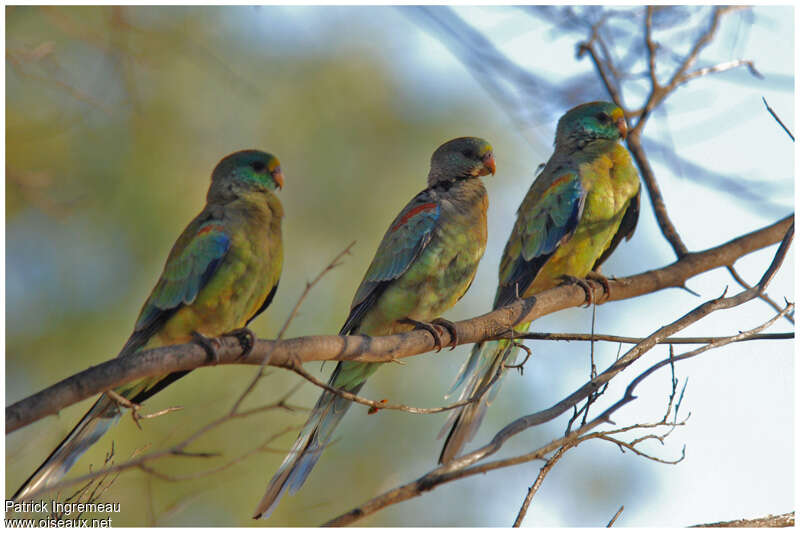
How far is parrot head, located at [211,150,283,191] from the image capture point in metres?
4.82

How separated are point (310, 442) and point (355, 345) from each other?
1.06 m

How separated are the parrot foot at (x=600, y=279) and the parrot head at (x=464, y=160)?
119 centimetres

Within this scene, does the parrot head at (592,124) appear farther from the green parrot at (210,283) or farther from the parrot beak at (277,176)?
the green parrot at (210,283)

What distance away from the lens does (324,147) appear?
9.67 m

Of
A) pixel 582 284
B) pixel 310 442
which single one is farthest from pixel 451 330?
pixel 582 284

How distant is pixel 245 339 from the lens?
3834 mm

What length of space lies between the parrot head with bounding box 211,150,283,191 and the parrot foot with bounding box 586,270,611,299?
8.07ft

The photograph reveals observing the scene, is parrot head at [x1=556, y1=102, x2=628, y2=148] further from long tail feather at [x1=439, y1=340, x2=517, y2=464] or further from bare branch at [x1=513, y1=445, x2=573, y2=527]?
bare branch at [x1=513, y1=445, x2=573, y2=527]

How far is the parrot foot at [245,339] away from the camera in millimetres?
Answer: 3754

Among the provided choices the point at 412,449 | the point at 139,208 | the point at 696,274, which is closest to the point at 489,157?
the point at 696,274

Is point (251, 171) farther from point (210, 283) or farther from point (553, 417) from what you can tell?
point (553, 417)

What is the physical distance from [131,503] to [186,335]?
10.8 feet

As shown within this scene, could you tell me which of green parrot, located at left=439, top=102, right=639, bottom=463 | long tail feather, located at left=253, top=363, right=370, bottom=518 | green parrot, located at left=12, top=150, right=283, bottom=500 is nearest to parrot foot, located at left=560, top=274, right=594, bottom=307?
green parrot, located at left=439, top=102, right=639, bottom=463

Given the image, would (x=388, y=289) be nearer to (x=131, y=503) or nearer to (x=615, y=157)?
(x=615, y=157)
